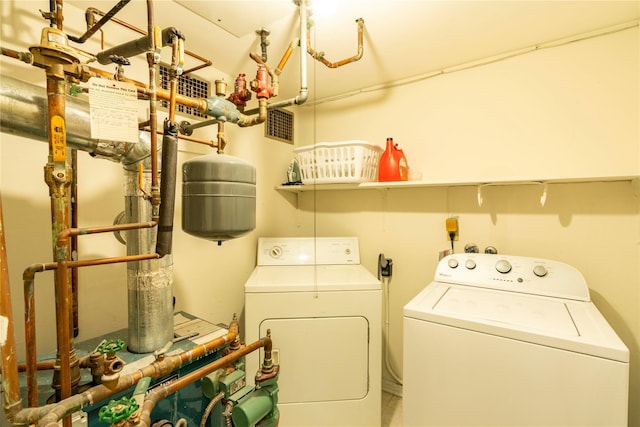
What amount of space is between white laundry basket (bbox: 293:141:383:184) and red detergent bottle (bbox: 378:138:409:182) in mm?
87

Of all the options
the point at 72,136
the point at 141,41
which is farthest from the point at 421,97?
the point at 72,136

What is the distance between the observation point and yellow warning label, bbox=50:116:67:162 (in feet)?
2.55

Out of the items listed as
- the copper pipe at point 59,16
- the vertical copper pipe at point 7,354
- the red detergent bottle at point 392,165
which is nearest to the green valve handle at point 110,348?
the vertical copper pipe at point 7,354

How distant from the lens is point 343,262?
7.23ft

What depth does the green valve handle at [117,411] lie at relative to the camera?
0.72m

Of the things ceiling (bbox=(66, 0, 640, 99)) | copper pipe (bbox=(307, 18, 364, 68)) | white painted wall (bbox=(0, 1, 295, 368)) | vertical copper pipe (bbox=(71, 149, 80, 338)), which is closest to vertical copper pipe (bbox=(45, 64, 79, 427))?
white painted wall (bbox=(0, 1, 295, 368))

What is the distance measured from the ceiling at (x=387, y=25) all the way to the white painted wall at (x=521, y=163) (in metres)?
0.16

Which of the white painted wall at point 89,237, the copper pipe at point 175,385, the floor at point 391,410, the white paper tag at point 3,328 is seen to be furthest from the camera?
the floor at point 391,410

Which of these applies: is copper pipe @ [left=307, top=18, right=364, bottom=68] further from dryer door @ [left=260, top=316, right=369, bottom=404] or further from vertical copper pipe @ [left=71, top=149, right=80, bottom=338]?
dryer door @ [left=260, top=316, right=369, bottom=404]

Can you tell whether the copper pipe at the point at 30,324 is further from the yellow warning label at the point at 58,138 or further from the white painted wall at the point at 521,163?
the white painted wall at the point at 521,163

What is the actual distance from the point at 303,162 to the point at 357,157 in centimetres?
44

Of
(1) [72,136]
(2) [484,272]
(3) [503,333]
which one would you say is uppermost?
(1) [72,136]

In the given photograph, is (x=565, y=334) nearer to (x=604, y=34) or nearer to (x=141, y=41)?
(x=604, y=34)

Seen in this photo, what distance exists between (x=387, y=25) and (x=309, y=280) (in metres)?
1.43
